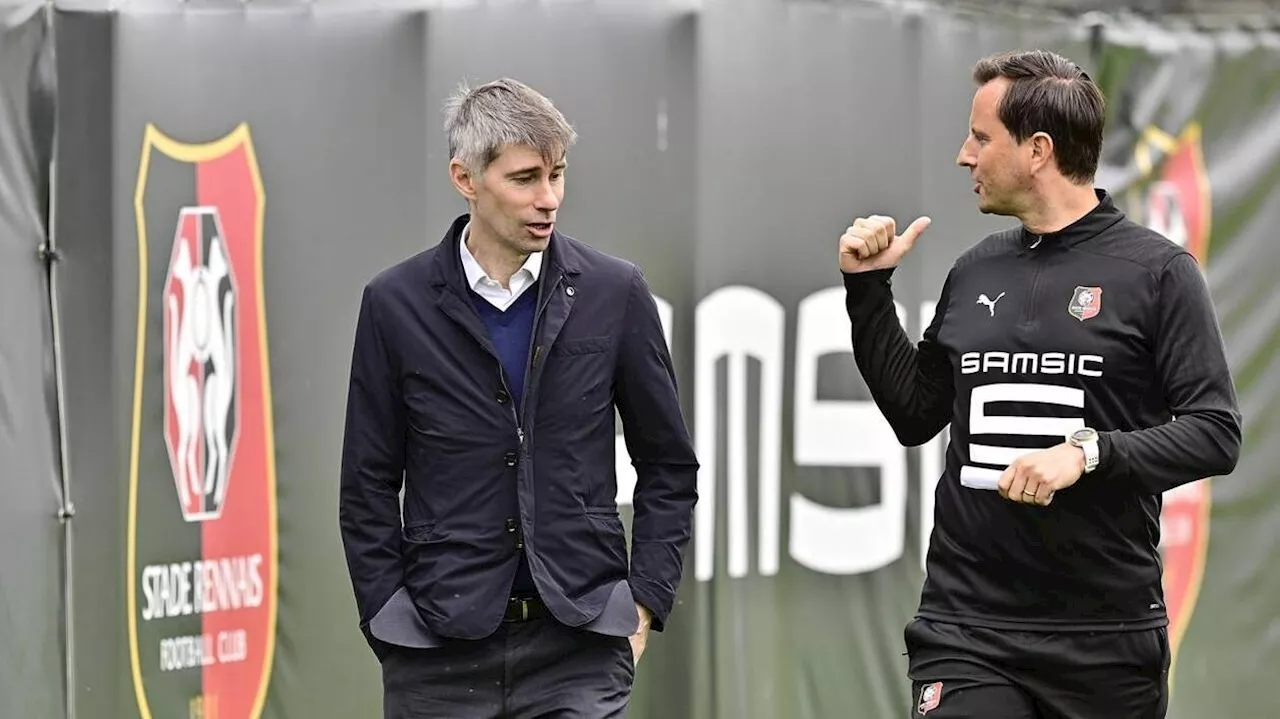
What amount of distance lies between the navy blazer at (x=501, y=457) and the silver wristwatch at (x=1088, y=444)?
0.79m

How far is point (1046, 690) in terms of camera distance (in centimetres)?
426

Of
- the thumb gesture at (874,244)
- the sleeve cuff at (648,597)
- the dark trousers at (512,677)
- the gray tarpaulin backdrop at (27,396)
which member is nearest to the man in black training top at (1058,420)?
the thumb gesture at (874,244)

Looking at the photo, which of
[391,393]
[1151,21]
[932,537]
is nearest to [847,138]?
[1151,21]

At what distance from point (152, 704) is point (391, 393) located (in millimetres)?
2021

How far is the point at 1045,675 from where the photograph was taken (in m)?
4.27

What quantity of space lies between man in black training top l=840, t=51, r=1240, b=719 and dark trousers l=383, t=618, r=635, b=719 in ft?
2.55

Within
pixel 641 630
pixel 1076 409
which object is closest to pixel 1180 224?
pixel 1076 409

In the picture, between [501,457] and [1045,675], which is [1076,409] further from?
[501,457]

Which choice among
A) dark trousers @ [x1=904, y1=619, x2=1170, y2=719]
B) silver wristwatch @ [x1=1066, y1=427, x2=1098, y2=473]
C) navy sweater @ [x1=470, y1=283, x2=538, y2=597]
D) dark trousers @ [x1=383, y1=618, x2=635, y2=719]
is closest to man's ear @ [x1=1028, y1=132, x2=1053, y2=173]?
silver wristwatch @ [x1=1066, y1=427, x2=1098, y2=473]

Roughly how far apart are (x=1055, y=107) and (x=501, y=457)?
1.41m

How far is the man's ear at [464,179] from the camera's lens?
4133 mm

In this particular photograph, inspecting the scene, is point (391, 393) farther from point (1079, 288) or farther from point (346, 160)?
point (346, 160)

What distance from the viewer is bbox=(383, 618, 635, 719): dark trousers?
4055mm

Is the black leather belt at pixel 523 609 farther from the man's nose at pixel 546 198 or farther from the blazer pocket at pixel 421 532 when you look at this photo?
the man's nose at pixel 546 198
